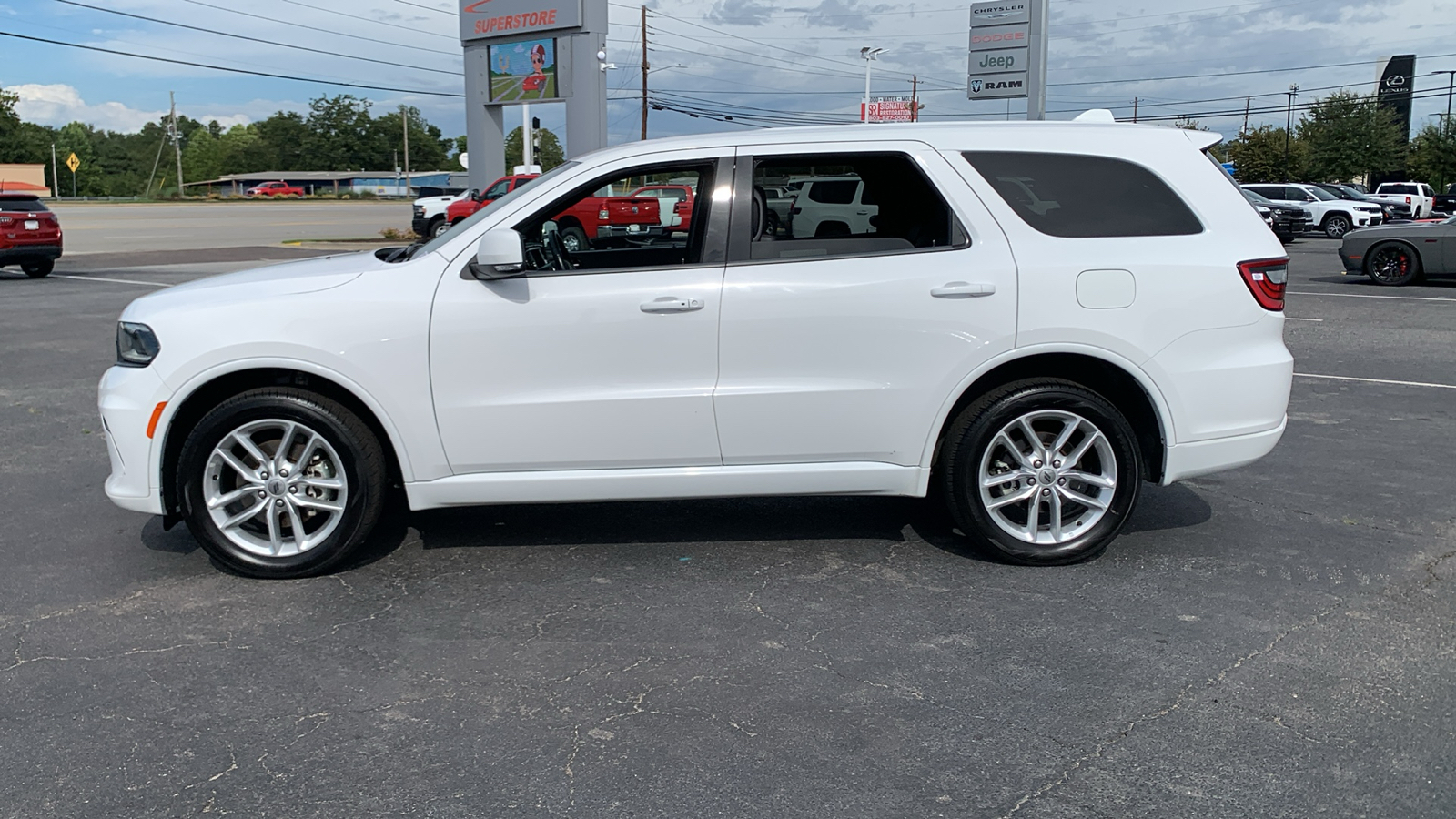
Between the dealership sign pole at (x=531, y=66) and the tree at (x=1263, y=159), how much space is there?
5907 cm

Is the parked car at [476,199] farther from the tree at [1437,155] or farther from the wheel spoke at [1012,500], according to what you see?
the tree at [1437,155]

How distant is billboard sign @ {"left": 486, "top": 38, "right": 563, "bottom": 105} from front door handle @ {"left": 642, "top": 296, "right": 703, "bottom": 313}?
2972 centimetres

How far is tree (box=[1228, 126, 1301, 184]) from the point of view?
3145 inches

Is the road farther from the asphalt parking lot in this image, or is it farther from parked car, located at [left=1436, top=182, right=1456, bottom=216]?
parked car, located at [left=1436, top=182, right=1456, bottom=216]

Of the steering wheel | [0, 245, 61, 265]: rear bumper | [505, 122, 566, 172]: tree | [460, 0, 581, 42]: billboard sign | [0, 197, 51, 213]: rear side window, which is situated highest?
[505, 122, 566, 172]: tree

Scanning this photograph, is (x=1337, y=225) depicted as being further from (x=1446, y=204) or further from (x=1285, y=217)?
(x=1446, y=204)

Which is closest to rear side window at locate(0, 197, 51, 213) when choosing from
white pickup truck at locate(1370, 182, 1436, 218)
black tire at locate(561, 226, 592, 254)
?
black tire at locate(561, 226, 592, 254)

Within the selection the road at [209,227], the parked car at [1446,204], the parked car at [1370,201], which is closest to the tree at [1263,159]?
the parked car at [1446,204]

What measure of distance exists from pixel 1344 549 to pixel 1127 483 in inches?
44.9

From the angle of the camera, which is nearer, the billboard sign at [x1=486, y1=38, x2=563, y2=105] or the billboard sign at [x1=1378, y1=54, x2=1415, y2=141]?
the billboard sign at [x1=486, y1=38, x2=563, y2=105]

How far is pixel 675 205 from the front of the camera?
199 inches

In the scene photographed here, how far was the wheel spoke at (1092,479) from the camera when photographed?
496cm

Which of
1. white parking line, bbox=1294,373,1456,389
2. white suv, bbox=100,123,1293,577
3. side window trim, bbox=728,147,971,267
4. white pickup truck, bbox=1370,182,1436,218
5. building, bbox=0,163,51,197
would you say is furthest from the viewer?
building, bbox=0,163,51,197

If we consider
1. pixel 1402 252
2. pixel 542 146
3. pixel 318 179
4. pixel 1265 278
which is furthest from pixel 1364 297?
pixel 318 179
